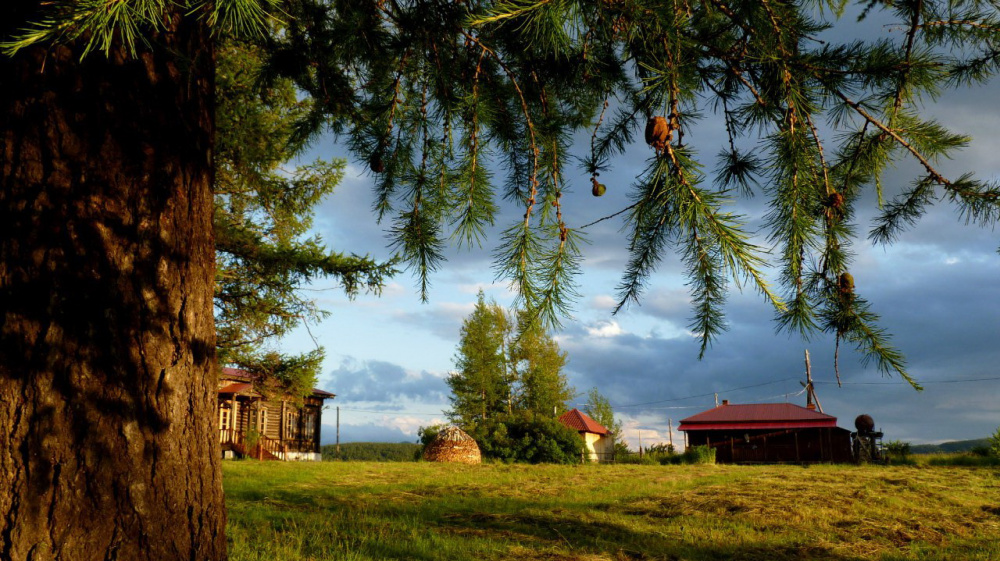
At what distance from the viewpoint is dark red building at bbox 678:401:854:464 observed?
85.0ft

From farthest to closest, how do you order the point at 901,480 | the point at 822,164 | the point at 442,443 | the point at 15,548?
the point at 442,443, the point at 901,480, the point at 822,164, the point at 15,548

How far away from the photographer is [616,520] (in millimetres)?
5930

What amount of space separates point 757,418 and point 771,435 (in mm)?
1415

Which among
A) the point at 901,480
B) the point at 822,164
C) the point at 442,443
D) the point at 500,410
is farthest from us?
the point at 500,410

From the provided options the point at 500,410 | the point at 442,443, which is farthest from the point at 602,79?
the point at 500,410

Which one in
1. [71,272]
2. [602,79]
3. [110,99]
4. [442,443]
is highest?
[602,79]

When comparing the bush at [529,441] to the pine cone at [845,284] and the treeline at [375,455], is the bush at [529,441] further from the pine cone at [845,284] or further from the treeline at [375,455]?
the pine cone at [845,284]

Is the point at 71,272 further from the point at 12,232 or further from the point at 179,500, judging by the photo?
the point at 179,500

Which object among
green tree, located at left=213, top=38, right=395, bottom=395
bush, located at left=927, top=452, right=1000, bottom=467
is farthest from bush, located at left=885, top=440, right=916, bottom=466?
green tree, located at left=213, top=38, right=395, bottom=395

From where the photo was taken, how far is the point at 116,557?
7.68 feet

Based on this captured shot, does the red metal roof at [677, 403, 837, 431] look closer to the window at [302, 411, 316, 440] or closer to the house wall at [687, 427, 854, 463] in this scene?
the house wall at [687, 427, 854, 463]

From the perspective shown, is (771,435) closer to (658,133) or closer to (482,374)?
A: (482,374)

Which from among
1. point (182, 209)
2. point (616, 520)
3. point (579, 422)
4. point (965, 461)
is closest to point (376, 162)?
point (182, 209)

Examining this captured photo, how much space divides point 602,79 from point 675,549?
3632mm
